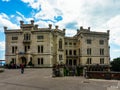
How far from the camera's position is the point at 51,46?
2265 inches

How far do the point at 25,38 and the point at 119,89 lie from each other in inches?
1675

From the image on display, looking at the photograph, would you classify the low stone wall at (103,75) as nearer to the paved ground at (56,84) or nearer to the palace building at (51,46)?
the paved ground at (56,84)

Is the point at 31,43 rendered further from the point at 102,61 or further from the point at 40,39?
the point at 102,61

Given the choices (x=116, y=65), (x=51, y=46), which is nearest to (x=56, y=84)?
(x=51, y=46)

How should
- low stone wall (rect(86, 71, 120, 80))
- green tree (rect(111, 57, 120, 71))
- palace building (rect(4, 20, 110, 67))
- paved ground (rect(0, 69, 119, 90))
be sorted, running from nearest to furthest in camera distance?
paved ground (rect(0, 69, 119, 90)) < low stone wall (rect(86, 71, 120, 80)) < palace building (rect(4, 20, 110, 67)) < green tree (rect(111, 57, 120, 71))

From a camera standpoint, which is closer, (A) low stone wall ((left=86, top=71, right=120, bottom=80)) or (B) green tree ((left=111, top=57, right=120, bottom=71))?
(A) low stone wall ((left=86, top=71, right=120, bottom=80))

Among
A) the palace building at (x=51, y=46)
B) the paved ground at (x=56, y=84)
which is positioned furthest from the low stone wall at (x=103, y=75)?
the palace building at (x=51, y=46)

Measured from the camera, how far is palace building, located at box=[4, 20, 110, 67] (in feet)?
Result: 184

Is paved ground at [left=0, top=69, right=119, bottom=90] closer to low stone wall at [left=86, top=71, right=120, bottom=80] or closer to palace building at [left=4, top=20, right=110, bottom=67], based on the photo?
low stone wall at [left=86, top=71, right=120, bottom=80]

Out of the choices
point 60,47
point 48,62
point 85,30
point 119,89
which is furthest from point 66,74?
point 85,30

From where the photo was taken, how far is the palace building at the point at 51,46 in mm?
56188

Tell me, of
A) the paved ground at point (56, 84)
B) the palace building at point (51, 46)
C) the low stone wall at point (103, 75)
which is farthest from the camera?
the palace building at point (51, 46)

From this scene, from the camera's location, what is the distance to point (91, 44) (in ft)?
206

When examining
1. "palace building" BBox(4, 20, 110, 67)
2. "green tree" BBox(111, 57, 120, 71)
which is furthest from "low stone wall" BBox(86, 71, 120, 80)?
"green tree" BBox(111, 57, 120, 71)
